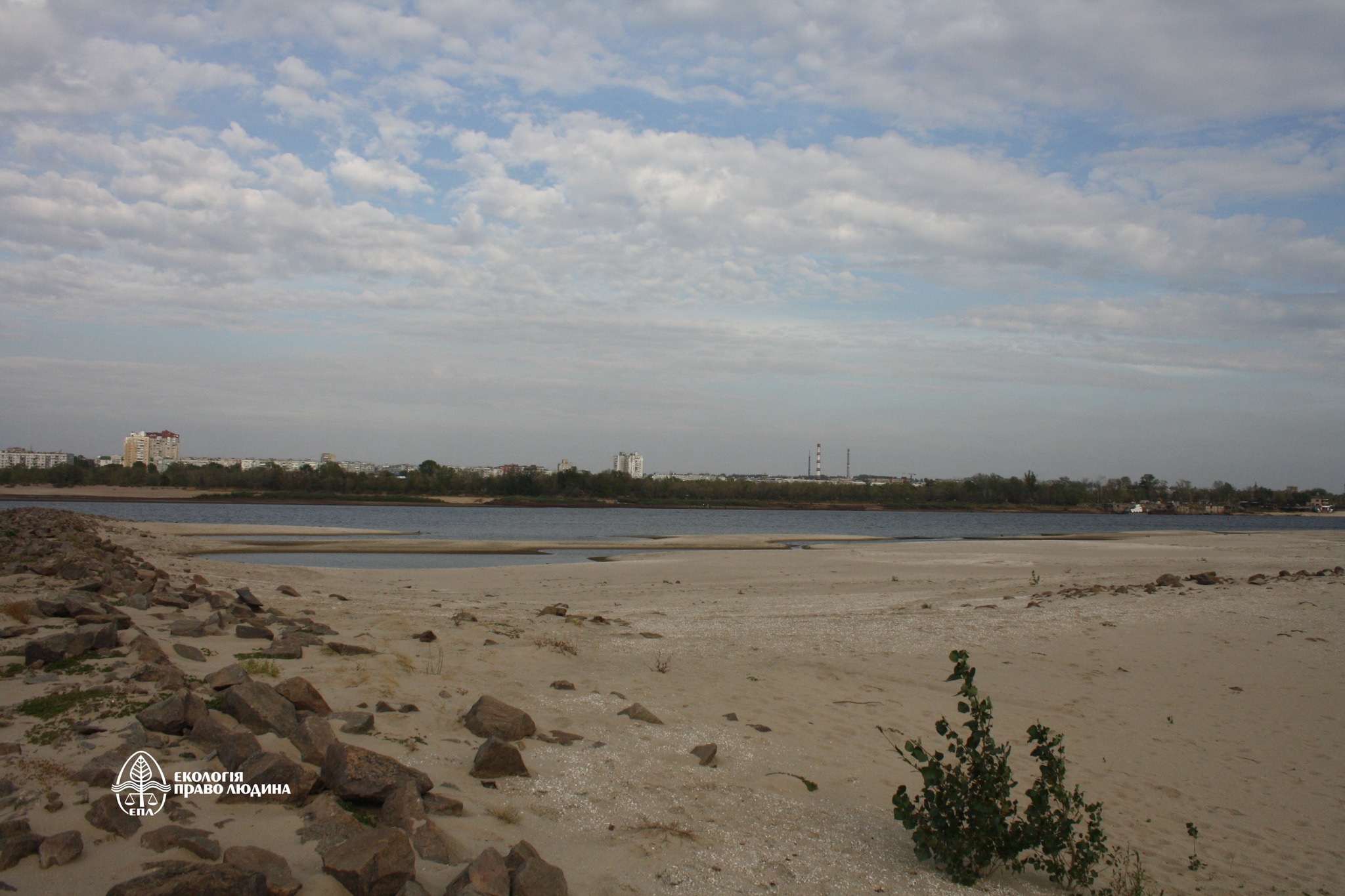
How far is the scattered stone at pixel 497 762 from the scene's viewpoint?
5.13 m

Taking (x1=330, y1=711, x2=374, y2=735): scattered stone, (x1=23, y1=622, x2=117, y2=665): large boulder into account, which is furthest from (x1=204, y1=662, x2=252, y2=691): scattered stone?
(x1=23, y1=622, x2=117, y2=665): large boulder

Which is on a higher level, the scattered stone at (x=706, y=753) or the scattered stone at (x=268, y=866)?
the scattered stone at (x=268, y=866)

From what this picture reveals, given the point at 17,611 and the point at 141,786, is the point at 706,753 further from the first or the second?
the point at 17,611

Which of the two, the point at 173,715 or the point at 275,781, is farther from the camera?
the point at 173,715

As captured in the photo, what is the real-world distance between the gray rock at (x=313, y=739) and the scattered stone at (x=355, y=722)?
0.52 meters

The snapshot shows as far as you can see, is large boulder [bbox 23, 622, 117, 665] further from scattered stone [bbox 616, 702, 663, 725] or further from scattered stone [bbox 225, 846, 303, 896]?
scattered stone [bbox 616, 702, 663, 725]

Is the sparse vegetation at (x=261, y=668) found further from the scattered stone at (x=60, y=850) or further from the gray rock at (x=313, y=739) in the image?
the scattered stone at (x=60, y=850)

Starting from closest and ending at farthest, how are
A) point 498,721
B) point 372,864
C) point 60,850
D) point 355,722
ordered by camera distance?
point 60,850
point 372,864
point 355,722
point 498,721

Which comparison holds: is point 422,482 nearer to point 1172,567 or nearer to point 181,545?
point 181,545

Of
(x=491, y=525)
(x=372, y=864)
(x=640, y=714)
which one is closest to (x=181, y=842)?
(x=372, y=864)

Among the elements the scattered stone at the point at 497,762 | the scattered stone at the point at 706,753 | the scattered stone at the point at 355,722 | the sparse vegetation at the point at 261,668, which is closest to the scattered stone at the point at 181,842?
the scattered stone at the point at 497,762

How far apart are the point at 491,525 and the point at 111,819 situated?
66.2 meters

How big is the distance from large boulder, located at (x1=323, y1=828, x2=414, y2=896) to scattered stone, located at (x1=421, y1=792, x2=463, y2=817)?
0.83 metres

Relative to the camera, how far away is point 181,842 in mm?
3498
